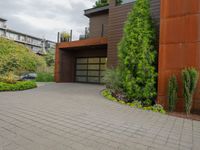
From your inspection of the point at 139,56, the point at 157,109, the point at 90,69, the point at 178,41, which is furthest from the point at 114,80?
the point at 90,69

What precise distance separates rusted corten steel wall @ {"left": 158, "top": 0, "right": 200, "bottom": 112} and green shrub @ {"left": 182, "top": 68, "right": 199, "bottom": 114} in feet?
1.26

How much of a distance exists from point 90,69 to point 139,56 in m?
9.13

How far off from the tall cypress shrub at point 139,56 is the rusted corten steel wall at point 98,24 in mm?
6823

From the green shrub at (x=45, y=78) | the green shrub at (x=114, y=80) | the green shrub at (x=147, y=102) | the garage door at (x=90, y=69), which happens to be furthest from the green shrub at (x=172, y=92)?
the green shrub at (x=45, y=78)

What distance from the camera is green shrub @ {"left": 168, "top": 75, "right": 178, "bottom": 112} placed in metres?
6.50

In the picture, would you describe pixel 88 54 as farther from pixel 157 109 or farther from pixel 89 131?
pixel 89 131

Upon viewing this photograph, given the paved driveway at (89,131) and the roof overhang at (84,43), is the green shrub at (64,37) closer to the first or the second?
the roof overhang at (84,43)

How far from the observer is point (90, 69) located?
1652cm

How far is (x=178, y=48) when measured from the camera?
267 inches

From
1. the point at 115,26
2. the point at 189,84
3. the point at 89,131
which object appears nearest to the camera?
the point at 89,131

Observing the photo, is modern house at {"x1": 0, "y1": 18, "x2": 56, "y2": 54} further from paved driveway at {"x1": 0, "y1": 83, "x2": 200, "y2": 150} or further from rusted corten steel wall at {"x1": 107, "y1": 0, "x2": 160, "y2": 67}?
paved driveway at {"x1": 0, "y1": 83, "x2": 200, "y2": 150}

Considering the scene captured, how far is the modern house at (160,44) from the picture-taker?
259 inches

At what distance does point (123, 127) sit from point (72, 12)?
2363 centimetres

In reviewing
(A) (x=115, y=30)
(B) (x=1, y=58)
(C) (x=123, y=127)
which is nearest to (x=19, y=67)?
(B) (x=1, y=58)
